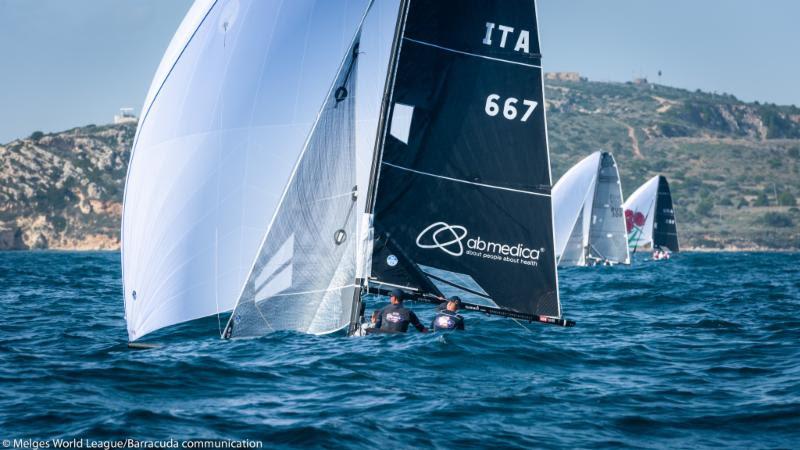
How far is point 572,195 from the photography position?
161 feet

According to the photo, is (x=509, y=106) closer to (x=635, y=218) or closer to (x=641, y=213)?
(x=635, y=218)

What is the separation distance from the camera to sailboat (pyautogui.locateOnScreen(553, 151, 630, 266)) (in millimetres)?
48750

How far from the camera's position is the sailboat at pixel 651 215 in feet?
222

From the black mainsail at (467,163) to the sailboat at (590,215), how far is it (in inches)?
1326

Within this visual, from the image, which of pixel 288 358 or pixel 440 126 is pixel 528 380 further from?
pixel 440 126

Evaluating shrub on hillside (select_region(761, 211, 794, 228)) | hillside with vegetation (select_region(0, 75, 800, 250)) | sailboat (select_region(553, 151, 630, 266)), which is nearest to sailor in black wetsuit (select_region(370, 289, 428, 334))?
sailboat (select_region(553, 151, 630, 266))

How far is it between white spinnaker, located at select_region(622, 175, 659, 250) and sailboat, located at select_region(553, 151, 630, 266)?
1578 cm

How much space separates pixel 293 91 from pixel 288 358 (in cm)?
369

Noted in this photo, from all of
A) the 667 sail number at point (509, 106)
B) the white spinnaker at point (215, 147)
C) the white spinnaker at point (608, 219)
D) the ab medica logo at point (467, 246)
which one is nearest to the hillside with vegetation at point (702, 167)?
the white spinnaker at point (608, 219)

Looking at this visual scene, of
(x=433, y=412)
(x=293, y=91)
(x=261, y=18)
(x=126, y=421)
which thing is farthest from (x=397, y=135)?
(x=126, y=421)

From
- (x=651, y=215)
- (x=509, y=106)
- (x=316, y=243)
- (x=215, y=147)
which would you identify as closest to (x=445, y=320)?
(x=316, y=243)

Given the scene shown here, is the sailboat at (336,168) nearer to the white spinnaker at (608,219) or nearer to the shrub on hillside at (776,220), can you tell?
the white spinnaker at (608,219)

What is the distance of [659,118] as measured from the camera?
192500mm

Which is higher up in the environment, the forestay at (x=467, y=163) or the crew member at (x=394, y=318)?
the forestay at (x=467, y=163)
